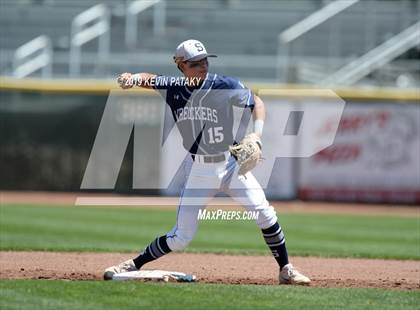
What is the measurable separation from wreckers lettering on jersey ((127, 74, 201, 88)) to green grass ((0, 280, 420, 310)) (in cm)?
163

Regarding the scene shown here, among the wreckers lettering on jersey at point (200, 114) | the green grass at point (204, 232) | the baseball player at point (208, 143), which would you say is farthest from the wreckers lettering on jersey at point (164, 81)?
the green grass at point (204, 232)

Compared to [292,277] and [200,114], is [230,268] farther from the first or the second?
[200,114]

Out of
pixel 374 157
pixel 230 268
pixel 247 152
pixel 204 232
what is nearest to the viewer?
pixel 247 152

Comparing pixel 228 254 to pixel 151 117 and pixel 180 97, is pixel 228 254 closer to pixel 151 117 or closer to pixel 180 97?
pixel 180 97

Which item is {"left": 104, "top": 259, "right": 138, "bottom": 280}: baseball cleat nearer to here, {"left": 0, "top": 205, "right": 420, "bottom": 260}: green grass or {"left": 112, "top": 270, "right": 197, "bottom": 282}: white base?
{"left": 112, "top": 270, "right": 197, "bottom": 282}: white base

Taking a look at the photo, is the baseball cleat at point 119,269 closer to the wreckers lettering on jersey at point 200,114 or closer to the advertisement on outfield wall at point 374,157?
the wreckers lettering on jersey at point 200,114

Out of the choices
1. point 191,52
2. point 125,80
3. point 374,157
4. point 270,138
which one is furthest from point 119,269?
point 374,157

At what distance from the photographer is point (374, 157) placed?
18016mm

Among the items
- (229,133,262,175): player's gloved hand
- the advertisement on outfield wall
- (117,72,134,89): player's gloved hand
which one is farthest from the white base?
the advertisement on outfield wall

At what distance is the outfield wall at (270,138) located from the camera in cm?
1800

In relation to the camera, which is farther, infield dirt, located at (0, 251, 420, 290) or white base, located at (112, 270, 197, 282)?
infield dirt, located at (0, 251, 420, 290)

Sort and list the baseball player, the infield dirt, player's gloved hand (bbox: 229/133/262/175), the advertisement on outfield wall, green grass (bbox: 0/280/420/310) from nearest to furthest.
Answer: green grass (bbox: 0/280/420/310) < player's gloved hand (bbox: 229/133/262/175) < the baseball player < the infield dirt < the advertisement on outfield wall

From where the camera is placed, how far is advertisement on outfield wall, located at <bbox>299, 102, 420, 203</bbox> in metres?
18.0

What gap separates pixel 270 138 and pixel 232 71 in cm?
348
